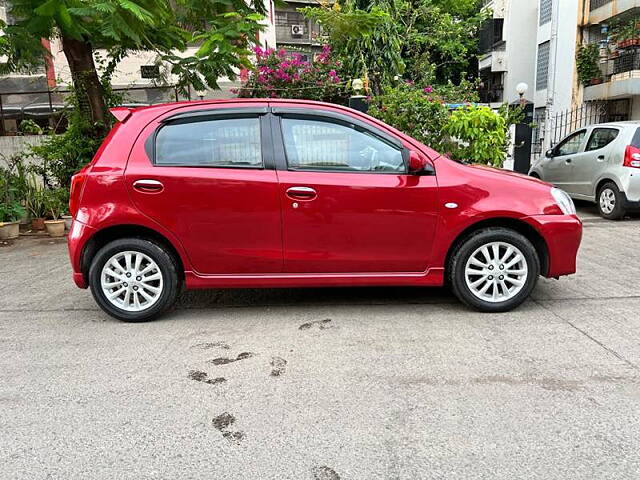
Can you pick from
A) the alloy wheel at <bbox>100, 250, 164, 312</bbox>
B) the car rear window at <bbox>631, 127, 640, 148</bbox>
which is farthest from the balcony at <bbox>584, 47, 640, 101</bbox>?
the alloy wheel at <bbox>100, 250, 164, 312</bbox>

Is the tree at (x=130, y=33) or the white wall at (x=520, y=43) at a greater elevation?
the white wall at (x=520, y=43)

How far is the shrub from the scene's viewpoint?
11.3 metres

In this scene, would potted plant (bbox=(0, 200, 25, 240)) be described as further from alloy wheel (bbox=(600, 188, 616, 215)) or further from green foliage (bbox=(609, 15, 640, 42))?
green foliage (bbox=(609, 15, 640, 42))

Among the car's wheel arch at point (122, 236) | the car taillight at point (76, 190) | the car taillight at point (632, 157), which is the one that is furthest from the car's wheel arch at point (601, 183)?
the car taillight at point (76, 190)

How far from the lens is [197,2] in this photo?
301 inches

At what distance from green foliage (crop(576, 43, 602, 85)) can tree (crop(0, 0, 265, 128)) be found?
15411mm

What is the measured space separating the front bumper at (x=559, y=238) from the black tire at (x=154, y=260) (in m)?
3.05

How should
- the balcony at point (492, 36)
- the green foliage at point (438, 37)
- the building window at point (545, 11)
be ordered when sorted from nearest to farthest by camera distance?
1. the green foliage at point (438, 37)
2. the building window at point (545, 11)
3. the balcony at point (492, 36)

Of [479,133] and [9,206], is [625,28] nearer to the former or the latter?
[479,133]

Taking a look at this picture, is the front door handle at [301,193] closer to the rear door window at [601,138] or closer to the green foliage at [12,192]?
the green foliage at [12,192]

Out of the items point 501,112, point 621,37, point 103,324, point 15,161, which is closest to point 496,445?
point 103,324

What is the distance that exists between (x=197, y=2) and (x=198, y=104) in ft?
12.0

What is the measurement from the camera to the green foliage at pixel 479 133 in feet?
25.2

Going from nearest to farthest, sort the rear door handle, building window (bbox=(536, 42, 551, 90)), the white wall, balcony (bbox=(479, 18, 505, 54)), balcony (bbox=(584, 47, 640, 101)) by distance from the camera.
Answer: the rear door handle → balcony (bbox=(584, 47, 640, 101)) → building window (bbox=(536, 42, 551, 90)) → the white wall → balcony (bbox=(479, 18, 505, 54))
